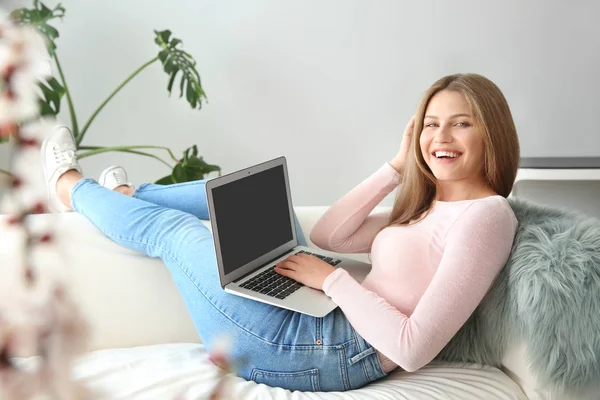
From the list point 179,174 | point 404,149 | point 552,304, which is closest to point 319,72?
point 179,174

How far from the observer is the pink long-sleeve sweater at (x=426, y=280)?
1189mm

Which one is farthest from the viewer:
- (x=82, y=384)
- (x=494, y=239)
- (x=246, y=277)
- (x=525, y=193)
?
(x=525, y=193)

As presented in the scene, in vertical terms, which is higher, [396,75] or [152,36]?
[152,36]

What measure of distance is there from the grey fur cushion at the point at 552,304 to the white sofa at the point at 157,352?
6 centimetres

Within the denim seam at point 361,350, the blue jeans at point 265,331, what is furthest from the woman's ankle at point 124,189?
the denim seam at point 361,350

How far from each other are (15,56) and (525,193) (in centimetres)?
A: 210

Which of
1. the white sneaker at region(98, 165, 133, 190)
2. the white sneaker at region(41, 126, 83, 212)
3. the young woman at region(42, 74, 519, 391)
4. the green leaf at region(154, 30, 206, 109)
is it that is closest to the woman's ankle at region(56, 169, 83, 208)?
the white sneaker at region(41, 126, 83, 212)

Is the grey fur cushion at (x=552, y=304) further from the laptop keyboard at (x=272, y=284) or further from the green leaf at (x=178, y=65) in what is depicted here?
the green leaf at (x=178, y=65)

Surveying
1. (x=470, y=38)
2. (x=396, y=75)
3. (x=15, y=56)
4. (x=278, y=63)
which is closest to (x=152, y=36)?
(x=278, y=63)

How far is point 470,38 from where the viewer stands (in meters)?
2.66

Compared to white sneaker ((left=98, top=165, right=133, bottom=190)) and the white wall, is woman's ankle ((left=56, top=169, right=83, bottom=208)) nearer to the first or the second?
white sneaker ((left=98, top=165, right=133, bottom=190))

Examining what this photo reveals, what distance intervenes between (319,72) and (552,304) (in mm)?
1839

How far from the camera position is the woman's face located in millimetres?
1376

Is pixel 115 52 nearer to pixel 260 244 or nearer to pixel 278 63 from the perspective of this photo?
pixel 278 63
